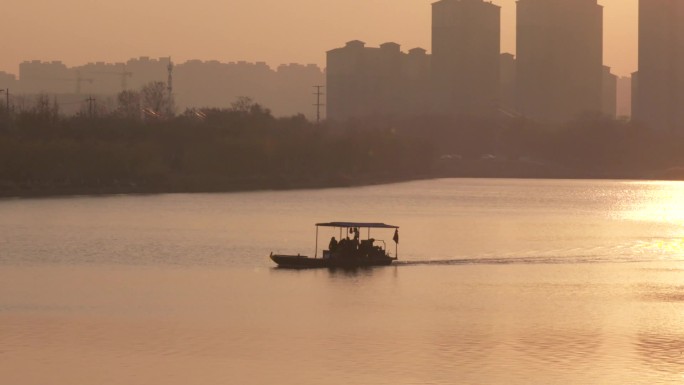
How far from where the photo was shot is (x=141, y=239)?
78375 millimetres

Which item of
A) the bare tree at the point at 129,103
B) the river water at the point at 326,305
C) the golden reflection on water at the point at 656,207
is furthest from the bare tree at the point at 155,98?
the river water at the point at 326,305

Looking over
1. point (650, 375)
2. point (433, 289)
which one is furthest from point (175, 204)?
point (650, 375)

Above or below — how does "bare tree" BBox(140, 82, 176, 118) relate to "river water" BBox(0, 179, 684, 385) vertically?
above

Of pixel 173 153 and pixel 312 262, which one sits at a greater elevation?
pixel 173 153

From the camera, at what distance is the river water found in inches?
1474

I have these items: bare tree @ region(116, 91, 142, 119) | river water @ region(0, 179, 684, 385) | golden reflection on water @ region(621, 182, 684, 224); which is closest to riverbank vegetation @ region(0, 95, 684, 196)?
bare tree @ region(116, 91, 142, 119)

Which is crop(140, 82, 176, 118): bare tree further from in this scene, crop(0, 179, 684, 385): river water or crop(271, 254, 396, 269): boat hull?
crop(271, 254, 396, 269): boat hull

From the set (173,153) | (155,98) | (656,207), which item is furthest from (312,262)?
(155,98)

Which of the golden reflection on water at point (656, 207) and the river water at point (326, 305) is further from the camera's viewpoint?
the golden reflection on water at point (656, 207)

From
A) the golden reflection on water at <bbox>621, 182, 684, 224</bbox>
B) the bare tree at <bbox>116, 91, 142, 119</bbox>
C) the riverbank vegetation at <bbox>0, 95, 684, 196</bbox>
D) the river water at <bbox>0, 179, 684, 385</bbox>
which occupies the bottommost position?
the river water at <bbox>0, 179, 684, 385</bbox>

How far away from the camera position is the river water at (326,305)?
37438 mm

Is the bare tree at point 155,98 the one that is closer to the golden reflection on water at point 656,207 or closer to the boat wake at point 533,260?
the golden reflection on water at point 656,207

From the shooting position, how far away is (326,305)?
166 feet

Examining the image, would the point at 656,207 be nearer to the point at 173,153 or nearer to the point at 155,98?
the point at 173,153
